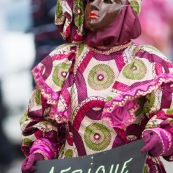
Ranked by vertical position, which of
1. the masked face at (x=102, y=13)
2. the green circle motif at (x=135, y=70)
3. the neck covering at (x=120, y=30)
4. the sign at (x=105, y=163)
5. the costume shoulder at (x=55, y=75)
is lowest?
the sign at (x=105, y=163)

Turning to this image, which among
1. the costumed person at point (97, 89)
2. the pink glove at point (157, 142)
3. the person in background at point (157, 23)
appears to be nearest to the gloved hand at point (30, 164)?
the costumed person at point (97, 89)

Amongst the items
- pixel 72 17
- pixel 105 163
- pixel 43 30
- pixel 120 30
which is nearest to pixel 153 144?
pixel 105 163

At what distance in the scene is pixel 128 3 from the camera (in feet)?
7.09

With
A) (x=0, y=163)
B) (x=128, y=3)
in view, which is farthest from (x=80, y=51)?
(x=0, y=163)

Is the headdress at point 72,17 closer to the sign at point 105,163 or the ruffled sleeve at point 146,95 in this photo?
the ruffled sleeve at point 146,95

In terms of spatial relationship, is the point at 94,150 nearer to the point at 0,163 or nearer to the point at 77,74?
the point at 77,74

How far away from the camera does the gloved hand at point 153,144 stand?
76.1 inches

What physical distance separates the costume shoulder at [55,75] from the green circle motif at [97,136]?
11cm

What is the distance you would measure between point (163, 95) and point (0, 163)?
4.15ft

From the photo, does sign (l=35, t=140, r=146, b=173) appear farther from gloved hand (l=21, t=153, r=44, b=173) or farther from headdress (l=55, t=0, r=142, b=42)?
headdress (l=55, t=0, r=142, b=42)

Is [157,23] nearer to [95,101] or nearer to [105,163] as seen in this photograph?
[95,101]

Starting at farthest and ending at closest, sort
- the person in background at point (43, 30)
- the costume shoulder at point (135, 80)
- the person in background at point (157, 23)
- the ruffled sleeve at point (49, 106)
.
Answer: the person in background at point (43, 30) < the person in background at point (157, 23) < the ruffled sleeve at point (49, 106) < the costume shoulder at point (135, 80)

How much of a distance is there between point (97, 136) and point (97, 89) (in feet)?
0.50

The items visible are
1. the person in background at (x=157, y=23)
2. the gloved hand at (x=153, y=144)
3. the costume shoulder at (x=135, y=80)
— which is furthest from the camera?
the person in background at (x=157, y=23)
